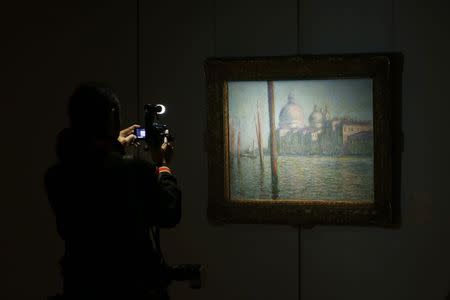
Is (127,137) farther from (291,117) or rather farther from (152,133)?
(291,117)

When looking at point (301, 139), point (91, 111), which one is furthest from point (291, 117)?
point (91, 111)

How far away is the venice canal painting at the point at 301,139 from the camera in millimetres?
3680

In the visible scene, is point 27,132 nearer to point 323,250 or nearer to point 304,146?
point 304,146

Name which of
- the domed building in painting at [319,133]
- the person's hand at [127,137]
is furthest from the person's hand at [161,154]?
the domed building in painting at [319,133]

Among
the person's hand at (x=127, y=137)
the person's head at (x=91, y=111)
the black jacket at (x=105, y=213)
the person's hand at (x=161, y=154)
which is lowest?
the black jacket at (x=105, y=213)

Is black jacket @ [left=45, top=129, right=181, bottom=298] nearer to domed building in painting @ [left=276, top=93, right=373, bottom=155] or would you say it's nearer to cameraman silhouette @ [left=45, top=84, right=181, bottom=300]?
cameraman silhouette @ [left=45, top=84, right=181, bottom=300]

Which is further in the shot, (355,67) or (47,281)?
(47,281)

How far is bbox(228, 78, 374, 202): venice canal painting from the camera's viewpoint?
368cm

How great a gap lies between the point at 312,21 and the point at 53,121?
200 centimetres

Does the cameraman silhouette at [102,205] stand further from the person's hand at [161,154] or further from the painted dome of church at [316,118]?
the painted dome of church at [316,118]

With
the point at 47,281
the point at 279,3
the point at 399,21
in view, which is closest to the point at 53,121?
the point at 47,281

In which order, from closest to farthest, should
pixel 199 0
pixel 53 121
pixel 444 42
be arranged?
pixel 444 42, pixel 199 0, pixel 53 121

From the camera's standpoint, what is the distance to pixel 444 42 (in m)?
3.60

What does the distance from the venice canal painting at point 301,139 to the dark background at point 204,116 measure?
23 cm
